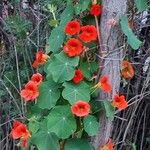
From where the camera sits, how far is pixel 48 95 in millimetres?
1900

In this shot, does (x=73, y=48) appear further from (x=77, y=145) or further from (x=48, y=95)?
(x=77, y=145)

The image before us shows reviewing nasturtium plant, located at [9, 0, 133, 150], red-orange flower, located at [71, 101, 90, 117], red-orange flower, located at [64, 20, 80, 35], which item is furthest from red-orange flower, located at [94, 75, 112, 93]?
red-orange flower, located at [64, 20, 80, 35]

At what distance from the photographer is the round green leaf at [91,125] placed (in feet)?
6.10

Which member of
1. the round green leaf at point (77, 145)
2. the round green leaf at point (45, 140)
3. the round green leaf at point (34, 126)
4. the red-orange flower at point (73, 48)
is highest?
the red-orange flower at point (73, 48)

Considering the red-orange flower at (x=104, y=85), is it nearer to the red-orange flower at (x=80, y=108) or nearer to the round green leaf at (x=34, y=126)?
the red-orange flower at (x=80, y=108)

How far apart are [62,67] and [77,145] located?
376 mm

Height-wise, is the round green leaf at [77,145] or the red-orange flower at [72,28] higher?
the red-orange flower at [72,28]

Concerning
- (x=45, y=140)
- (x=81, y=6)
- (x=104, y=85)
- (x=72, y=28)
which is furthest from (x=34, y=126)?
(x=81, y=6)

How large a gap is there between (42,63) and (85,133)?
41 cm

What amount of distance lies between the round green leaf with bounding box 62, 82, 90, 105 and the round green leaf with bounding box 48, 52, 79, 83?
0.04 meters

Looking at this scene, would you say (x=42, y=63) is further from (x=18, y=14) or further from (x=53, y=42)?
(x=18, y=14)

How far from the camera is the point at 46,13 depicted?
2.62 metres

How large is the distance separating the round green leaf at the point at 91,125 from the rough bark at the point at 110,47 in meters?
0.11

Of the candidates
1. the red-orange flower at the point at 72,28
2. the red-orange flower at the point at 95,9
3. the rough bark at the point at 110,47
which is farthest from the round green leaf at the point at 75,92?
the red-orange flower at the point at 95,9
